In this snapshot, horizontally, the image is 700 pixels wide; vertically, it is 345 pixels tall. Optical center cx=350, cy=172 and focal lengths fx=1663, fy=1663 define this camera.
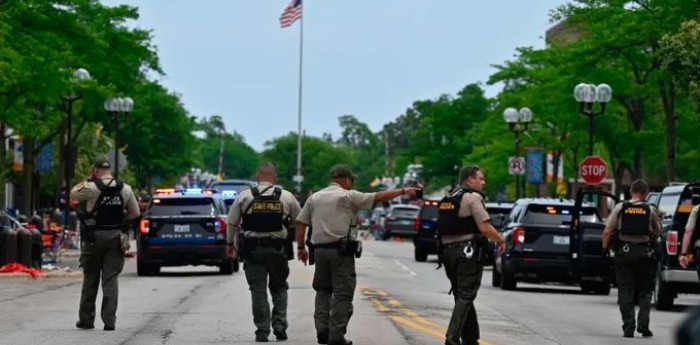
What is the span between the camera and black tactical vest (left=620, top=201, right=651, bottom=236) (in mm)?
19125

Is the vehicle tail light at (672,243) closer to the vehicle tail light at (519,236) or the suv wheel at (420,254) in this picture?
the vehicle tail light at (519,236)

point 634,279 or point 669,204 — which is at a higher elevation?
point 669,204

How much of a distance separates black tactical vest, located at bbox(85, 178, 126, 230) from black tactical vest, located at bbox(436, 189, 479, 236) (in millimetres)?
4117

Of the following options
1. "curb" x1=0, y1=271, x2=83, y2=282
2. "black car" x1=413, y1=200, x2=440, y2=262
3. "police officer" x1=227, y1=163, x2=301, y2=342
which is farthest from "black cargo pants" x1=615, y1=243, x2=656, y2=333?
"black car" x1=413, y1=200, x2=440, y2=262

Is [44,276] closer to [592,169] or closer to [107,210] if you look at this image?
[107,210]

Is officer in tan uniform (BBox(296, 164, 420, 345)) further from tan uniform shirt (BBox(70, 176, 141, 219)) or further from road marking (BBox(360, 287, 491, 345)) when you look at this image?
tan uniform shirt (BBox(70, 176, 141, 219))

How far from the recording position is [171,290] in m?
27.3

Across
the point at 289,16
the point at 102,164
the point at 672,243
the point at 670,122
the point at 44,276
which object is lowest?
the point at 44,276

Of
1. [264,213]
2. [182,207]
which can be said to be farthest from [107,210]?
[182,207]

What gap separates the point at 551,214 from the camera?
30203 millimetres

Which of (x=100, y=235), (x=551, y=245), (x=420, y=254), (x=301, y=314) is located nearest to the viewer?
(x=100, y=235)

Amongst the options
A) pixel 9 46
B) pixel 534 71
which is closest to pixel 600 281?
pixel 9 46

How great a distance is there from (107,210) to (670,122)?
108 feet

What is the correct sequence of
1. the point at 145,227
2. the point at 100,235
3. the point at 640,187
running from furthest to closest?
the point at 145,227
the point at 640,187
the point at 100,235
